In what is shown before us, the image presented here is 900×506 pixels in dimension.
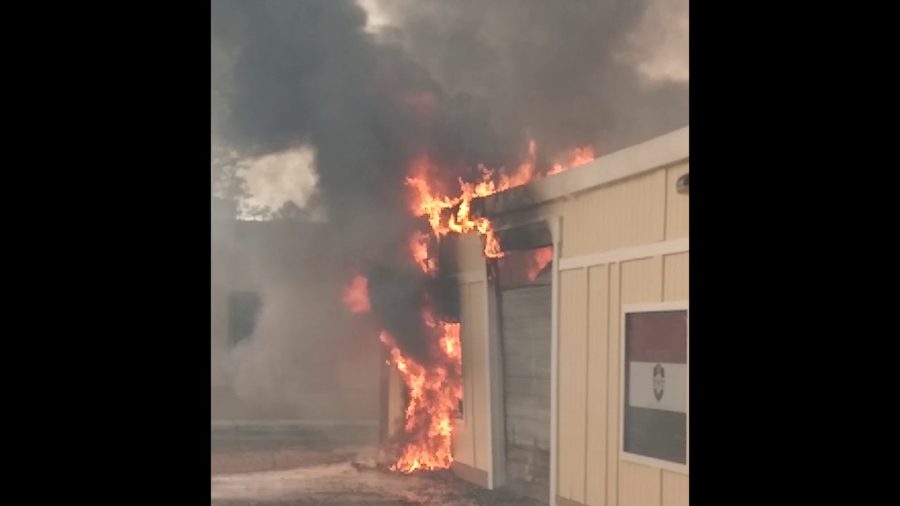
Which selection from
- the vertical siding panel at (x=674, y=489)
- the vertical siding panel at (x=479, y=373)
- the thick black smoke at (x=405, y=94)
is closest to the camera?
the vertical siding panel at (x=674, y=489)

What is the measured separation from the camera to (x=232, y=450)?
892 centimetres

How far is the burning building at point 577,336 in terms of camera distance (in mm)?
8203

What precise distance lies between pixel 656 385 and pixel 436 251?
6.77ft

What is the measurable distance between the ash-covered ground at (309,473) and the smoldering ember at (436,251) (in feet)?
0.06

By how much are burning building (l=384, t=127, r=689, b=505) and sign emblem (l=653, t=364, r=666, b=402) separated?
0.03 ft

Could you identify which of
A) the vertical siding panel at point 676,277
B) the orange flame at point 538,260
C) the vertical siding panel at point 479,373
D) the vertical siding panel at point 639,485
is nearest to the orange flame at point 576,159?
the orange flame at point 538,260

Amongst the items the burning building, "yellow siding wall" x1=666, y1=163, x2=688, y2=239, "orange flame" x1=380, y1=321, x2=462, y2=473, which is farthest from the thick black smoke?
"yellow siding wall" x1=666, y1=163, x2=688, y2=239

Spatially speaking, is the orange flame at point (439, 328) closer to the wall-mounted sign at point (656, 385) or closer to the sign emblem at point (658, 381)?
the wall-mounted sign at point (656, 385)

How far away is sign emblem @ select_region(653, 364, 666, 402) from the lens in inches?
327

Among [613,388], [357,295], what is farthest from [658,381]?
[357,295]

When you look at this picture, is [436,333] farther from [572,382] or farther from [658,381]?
[658,381]
